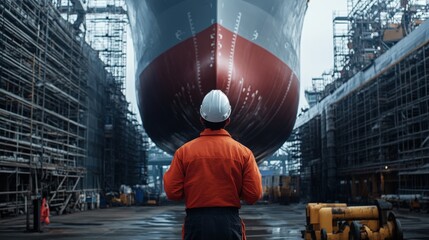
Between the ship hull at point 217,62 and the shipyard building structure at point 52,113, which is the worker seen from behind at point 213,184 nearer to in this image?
the ship hull at point 217,62

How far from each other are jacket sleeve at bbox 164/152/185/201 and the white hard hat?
0.30m

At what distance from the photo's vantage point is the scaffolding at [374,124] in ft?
70.1

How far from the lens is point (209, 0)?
13.0 meters

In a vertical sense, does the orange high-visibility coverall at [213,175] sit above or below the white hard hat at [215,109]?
below

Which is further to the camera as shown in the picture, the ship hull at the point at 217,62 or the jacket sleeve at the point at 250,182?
the ship hull at the point at 217,62

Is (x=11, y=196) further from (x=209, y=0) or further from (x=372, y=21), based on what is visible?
(x=372, y=21)

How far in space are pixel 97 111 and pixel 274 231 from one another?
19.7m

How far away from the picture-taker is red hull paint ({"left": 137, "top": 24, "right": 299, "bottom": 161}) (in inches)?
516

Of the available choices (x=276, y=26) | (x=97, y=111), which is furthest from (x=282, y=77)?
(x=97, y=111)

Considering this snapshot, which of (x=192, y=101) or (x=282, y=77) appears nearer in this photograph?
(x=192, y=101)

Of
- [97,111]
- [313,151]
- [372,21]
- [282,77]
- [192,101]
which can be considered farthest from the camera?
[313,151]

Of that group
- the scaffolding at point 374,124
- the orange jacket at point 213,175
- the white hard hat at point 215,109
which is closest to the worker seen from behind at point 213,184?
the orange jacket at point 213,175

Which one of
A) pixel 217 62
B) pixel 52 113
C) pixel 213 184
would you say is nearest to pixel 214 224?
pixel 213 184

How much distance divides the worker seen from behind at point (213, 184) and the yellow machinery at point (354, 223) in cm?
425
